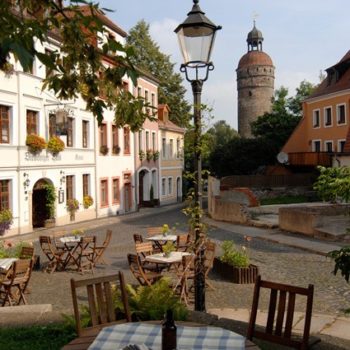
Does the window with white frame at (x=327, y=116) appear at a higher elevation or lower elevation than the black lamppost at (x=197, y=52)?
higher

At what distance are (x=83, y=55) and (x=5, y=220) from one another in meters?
18.5

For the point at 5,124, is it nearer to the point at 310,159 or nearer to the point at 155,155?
the point at 155,155

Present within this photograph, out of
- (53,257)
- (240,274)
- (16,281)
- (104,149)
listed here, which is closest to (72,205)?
(104,149)

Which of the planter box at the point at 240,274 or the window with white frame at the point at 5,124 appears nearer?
the planter box at the point at 240,274

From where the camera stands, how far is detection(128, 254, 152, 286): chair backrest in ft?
32.7

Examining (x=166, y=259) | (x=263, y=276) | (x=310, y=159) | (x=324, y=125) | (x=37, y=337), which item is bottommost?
(x=263, y=276)

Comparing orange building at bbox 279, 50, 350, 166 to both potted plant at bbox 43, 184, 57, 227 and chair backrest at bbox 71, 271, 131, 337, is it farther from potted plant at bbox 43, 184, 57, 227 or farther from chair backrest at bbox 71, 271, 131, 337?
chair backrest at bbox 71, 271, 131, 337

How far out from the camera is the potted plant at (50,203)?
25.9 meters

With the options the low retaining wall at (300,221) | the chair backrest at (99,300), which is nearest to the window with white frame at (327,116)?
the low retaining wall at (300,221)

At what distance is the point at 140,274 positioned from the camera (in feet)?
33.3

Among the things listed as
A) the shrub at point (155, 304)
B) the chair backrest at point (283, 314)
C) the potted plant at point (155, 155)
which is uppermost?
the potted plant at point (155, 155)

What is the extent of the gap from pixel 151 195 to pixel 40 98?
58.7 feet

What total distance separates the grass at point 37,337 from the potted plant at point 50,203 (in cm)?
1960

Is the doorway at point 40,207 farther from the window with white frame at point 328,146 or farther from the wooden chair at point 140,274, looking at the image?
the window with white frame at point 328,146
